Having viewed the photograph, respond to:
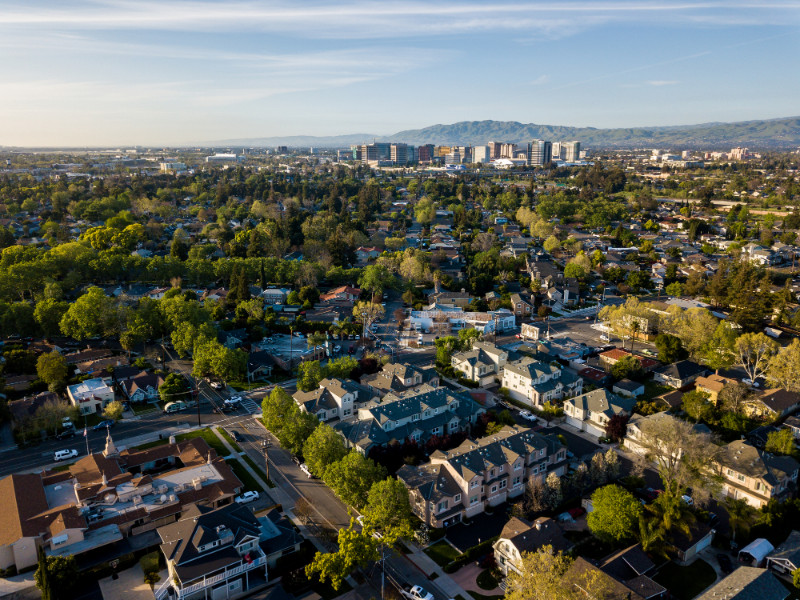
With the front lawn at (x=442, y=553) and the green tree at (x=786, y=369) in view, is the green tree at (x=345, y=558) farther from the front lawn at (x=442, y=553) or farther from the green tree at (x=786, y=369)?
the green tree at (x=786, y=369)

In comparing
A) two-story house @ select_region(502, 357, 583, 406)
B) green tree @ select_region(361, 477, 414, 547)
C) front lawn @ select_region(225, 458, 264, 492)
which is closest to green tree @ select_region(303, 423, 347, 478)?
front lawn @ select_region(225, 458, 264, 492)

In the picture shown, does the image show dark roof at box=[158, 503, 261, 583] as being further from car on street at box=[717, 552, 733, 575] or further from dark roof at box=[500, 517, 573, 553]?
car on street at box=[717, 552, 733, 575]

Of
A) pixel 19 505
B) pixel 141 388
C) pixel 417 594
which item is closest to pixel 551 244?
pixel 141 388

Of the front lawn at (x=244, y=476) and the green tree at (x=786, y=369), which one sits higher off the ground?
the green tree at (x=786, y=369)

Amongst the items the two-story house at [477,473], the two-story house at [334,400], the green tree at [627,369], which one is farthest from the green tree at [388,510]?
the green tree at [627,369]

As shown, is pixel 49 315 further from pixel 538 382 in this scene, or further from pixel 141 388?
pixel 538 382

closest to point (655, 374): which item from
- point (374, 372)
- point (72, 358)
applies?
point (374, 372)
